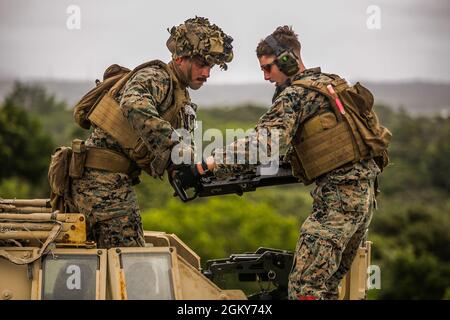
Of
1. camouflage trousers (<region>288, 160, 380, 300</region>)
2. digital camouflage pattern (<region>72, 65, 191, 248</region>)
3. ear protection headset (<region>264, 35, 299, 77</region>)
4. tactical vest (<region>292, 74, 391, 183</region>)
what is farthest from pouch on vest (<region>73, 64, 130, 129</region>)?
camouflage trousers (<region>288, 160, 380, 300</region>)

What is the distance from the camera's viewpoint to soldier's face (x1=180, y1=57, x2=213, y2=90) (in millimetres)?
12023

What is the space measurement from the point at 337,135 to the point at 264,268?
1289 millimetres

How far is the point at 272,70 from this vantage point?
1162cm

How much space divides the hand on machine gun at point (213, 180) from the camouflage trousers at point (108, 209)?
2.10 ft

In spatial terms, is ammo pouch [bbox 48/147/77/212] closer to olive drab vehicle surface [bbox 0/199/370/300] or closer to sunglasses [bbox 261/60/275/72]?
olive drab vehicle surface [bbox 0/199/370/300]

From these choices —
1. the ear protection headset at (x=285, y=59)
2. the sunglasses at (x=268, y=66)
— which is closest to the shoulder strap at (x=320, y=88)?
the ear protection headset at (x=285, y=59)

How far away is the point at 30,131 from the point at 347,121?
2482 inches

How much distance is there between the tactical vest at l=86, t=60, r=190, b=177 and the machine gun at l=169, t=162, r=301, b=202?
488mm

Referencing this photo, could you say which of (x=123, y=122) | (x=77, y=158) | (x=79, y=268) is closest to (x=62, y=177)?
(x=77, y=158)

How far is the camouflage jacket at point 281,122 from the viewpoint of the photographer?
36.1 feet

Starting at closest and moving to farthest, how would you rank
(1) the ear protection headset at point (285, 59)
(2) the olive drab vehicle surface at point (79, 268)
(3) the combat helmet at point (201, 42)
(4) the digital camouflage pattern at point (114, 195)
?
(2) the olive drab vehicle surface at point (79, 268), (1) the ear protection headset at point (285, 59), (4) the digital camouflage pattern at point (114, 195), (3) the combat helmet at point (201, 42)

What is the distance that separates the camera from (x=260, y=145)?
11.0 meters

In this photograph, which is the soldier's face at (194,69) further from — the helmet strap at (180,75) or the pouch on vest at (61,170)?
the pouch on vest at (61,170)

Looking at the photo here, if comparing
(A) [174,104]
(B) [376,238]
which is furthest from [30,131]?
(A) [174,104]
